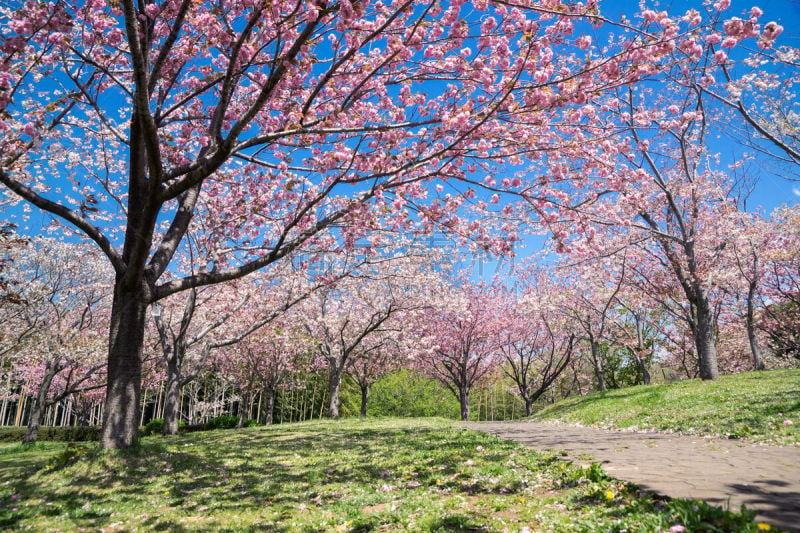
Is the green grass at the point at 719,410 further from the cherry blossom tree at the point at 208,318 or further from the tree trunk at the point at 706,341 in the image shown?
the cherry blossom tree at the point at 208,318

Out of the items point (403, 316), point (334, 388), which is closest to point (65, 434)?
point (334, 388)

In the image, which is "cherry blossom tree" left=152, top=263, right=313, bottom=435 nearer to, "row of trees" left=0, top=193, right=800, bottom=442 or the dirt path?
"row of trees" left=0, top=193, right=800, bottom=442

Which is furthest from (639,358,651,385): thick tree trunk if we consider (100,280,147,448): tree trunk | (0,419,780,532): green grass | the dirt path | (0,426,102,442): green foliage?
(0,426,102,442): green foliage

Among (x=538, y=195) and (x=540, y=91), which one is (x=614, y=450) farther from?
(x=540, y=91)

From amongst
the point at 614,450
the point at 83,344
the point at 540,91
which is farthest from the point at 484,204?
the point at 83,344

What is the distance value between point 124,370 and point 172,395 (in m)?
10.2

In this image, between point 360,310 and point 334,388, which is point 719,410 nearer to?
point 334,388

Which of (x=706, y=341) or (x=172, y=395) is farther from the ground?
(x=706, y=341)

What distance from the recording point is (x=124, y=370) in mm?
9484

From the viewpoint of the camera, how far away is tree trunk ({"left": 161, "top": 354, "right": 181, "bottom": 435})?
58.1 feet

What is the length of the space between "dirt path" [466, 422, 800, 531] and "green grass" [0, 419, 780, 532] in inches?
15.4

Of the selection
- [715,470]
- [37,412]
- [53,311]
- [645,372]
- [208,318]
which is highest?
[53,311]

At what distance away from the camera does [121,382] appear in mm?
9398

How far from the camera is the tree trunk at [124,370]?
9.30 metres
